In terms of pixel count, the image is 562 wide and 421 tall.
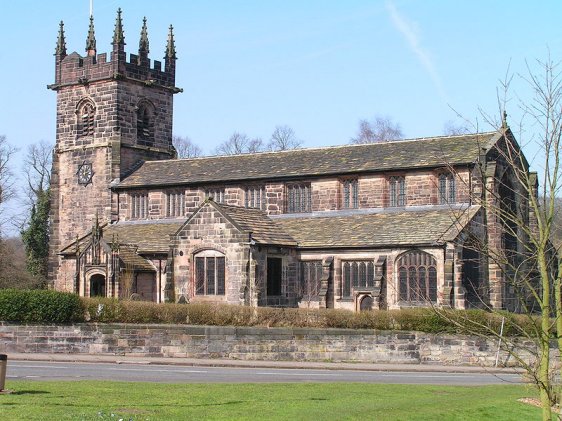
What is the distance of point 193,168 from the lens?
58.1 metres

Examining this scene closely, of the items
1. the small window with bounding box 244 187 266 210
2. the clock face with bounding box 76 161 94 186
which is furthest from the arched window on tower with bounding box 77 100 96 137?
the small window with bounding box 244 187 266 210

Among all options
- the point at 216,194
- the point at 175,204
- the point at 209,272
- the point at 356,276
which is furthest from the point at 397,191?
the point at 175,204

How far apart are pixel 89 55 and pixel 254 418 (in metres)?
46.1

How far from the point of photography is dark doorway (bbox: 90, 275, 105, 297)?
5262 centimetres

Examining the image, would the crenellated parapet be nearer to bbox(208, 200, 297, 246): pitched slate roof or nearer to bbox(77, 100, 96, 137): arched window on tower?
bbox(77, 100, 96, 137): arched window on tower

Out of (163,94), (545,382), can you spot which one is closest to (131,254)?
(163,94)

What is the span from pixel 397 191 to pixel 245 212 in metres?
8.10

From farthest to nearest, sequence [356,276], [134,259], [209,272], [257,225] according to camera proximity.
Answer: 1. [134,259]
2. [257,225]
3. [209,272]
4. [356,276]

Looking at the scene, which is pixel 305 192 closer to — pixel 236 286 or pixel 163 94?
pixel 236 286

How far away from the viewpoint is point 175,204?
56.9 metres

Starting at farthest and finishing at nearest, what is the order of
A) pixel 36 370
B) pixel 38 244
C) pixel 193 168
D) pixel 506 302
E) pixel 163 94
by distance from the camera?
pixel 38 244
pixel 163 94
pixel 193 168
pixel 506 302
pixel 36 370

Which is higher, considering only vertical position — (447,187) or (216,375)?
(447,187)

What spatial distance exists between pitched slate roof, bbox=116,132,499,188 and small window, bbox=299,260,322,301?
5.53 metres

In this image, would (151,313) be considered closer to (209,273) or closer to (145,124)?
(209,273)
